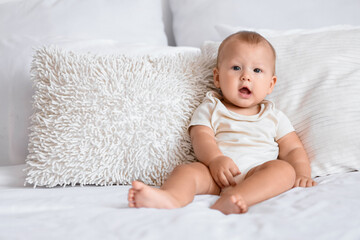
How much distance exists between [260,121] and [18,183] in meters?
0.77

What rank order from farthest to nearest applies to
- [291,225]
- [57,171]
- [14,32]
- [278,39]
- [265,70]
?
[14,32], [278,39], [265,70], [57,171], [291,225]

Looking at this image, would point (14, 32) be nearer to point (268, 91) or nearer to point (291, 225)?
point (268, 91)

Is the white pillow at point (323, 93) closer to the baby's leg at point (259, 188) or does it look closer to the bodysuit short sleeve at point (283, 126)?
the bodysuit short sleeve at point (283, 126)

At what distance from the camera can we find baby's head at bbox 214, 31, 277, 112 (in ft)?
3.83

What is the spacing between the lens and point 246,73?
116 centimetres

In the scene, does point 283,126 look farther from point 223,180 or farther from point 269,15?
point 269,15

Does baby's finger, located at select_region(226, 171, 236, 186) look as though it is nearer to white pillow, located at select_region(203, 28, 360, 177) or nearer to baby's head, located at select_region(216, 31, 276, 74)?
white pillow, located at select_region(203, 28, 360, 177)

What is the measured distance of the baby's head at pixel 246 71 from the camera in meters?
1.17

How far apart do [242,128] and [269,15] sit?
69cm

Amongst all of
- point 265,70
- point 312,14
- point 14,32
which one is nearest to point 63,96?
point 14,32

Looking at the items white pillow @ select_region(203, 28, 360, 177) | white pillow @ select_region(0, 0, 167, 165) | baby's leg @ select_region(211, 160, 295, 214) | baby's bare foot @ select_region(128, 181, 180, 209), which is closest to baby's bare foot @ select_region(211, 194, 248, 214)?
baby's leg @ select_region(211, 160, 295, 214)

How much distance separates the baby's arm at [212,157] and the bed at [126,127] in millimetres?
48

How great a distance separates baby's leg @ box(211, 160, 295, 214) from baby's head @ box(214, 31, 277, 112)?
24cm

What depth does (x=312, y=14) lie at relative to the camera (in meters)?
1.63
